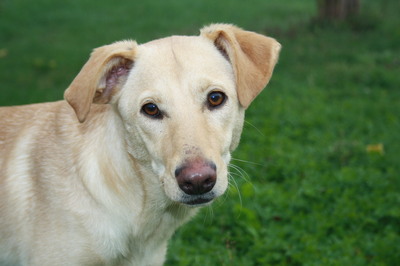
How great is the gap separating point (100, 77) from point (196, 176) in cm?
90

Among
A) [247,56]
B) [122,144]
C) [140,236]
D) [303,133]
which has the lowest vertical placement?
[303,133]

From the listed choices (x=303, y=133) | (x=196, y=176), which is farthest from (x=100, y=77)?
(x=303, y=133)

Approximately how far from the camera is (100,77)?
118 inches

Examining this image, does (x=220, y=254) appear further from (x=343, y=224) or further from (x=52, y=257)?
(x=52, y=257)

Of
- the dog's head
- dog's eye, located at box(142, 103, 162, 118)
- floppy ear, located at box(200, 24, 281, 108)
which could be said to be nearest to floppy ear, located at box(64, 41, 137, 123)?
the dog's head

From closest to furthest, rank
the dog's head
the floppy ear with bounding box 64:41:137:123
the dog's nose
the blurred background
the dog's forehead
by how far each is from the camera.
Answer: the dog's nose < the dog's head < the floppy ear with bounding box 64:41:137:123 < the dog's forehead < the blurred background

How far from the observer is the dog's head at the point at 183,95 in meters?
2.77

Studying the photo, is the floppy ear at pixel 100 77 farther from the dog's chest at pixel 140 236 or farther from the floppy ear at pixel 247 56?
the dog's chest at pixel 140 236

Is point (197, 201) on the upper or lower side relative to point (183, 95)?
lower

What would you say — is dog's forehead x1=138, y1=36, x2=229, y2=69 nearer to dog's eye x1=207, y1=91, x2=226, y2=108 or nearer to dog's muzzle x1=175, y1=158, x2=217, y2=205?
dog's eye x1=207, y1=91, x2=226, y2=108

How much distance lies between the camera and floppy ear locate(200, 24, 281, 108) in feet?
10.1

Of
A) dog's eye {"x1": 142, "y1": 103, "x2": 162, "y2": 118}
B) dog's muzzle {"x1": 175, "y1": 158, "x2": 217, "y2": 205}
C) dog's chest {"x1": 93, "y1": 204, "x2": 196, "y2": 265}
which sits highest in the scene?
dog's eye {"x1": 142, "y1": 103, "x2": 162, "y2": 118}

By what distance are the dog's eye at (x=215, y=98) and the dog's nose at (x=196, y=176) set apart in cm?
46

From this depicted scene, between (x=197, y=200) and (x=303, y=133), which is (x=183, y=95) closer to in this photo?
(x=197, y=200)
